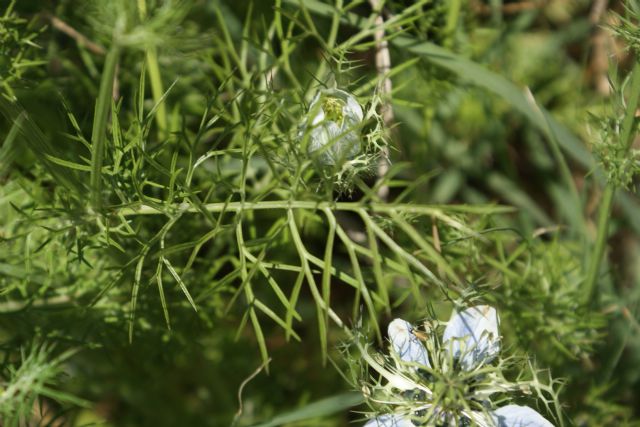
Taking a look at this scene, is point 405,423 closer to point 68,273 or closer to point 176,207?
point 176,207

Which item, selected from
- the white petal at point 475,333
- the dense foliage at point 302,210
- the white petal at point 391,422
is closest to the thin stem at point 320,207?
the dense foliage at point 302,210

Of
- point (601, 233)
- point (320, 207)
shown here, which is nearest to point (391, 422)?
point (320, 207)

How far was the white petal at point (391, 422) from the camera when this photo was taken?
79cm

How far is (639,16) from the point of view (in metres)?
0.85

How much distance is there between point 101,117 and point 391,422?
0.42 meters

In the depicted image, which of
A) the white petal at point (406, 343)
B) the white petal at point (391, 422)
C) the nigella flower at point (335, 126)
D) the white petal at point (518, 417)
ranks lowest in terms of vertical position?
the white petal at point (391, 422)

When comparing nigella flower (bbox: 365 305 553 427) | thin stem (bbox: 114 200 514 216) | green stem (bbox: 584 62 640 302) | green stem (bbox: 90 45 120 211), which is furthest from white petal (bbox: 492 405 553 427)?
green stem (bbox: 90 45 120 211)

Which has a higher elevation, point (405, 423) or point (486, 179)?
point (405, 423)

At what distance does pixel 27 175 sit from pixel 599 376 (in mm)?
952

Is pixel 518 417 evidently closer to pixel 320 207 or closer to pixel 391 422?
pixel 391 422

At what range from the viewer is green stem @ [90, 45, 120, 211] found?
0.60 metres

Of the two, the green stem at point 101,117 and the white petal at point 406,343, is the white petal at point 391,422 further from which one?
the green stem at point 101,117

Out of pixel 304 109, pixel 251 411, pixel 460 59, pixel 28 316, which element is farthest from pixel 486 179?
pixel 28 316

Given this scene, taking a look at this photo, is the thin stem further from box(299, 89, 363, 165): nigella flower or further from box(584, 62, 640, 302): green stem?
box(584, 62, 640, 302): green stem
